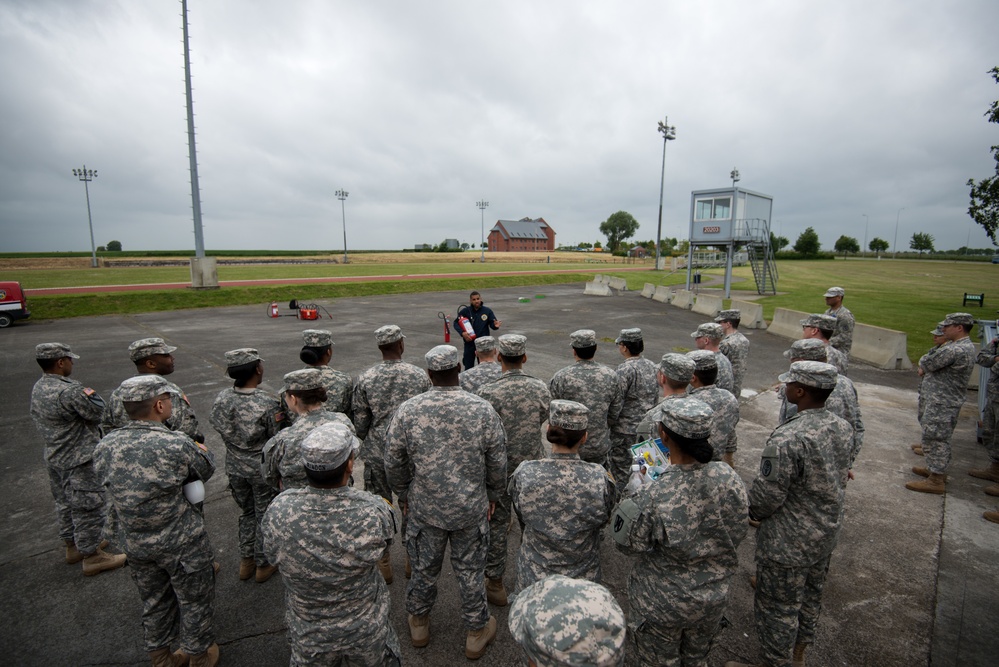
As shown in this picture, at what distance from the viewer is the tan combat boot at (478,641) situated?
3609mm

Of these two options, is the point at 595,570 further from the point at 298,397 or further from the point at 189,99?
the point at 189,99

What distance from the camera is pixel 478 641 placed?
3641 millimetres

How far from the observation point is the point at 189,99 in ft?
80.7

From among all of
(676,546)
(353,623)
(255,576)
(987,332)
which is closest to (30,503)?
(255,576)

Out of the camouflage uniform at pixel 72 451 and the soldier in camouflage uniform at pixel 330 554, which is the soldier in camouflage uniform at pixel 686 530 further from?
the camouflage uniform at pixel 72 451

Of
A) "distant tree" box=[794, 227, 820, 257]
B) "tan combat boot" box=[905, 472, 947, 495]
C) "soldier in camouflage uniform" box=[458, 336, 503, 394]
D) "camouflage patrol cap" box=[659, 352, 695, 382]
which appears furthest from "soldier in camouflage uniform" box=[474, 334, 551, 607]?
"distant tree" box=[794, 227, 820, 257]

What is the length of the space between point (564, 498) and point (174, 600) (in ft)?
10.2

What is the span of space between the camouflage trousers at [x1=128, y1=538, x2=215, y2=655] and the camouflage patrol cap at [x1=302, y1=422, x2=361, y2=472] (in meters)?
1.86

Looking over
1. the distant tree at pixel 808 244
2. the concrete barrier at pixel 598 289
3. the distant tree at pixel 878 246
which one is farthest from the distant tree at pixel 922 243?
the concrete barrier at pixel 598 289

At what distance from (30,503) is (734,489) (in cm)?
786

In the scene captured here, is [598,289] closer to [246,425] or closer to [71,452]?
[246,425]

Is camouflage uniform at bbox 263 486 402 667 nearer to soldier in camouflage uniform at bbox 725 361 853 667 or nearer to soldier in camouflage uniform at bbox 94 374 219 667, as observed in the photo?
soldier in camouflage uniform at bbox 94 374 219 667

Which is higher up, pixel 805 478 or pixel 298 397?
pixel 298 397

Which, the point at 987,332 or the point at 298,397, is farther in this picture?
the point at 987,332
